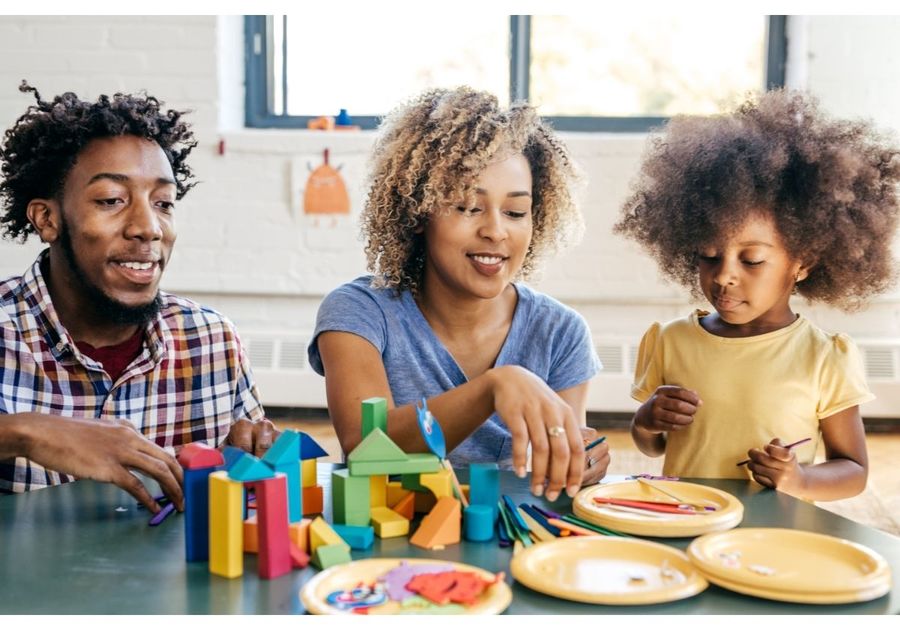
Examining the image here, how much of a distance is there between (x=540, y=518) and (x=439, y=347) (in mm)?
642

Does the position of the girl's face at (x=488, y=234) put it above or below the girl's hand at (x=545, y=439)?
above

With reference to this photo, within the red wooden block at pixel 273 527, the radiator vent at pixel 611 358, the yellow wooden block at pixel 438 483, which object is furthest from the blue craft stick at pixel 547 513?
the radiator vent at pixel 611 358

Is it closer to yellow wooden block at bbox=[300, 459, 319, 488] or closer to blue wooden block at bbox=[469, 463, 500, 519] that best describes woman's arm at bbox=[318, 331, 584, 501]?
blue wooden block at bbox=[469, 463, 500, 519]

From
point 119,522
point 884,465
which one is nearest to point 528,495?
point 119,522

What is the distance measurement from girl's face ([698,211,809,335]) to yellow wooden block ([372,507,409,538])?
0.78 m

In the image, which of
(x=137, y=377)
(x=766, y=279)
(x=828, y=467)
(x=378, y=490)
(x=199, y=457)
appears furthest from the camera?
(x=137, y=377)

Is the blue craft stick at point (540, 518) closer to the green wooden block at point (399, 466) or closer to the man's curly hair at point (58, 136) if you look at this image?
the green wooden block at point (399, 466)

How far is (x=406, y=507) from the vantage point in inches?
46.0

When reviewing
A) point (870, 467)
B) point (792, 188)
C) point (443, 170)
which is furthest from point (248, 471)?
point (870, 467)

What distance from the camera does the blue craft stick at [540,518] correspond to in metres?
1.12

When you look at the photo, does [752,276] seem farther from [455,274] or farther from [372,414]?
[372,414]

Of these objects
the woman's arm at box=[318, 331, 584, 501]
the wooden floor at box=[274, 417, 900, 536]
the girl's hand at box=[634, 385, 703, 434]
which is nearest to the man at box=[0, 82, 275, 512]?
the woman's arm at box=[318, 331, 584, 501]

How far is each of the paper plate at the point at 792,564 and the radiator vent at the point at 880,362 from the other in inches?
129

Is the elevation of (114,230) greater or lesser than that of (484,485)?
greater
